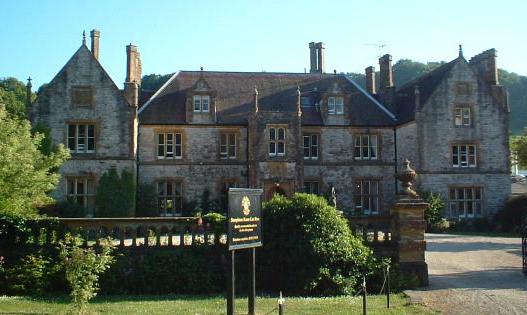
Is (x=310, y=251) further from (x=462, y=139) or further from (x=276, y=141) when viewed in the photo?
(x=462, y=139)

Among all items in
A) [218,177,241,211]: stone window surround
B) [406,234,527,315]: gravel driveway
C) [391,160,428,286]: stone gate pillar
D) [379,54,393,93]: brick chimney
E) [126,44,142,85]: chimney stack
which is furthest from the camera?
[379,54,393,93]: brick chimney

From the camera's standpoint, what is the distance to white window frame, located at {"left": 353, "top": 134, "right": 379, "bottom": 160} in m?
35.4

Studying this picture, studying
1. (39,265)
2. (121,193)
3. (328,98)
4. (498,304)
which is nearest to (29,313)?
(39,265)

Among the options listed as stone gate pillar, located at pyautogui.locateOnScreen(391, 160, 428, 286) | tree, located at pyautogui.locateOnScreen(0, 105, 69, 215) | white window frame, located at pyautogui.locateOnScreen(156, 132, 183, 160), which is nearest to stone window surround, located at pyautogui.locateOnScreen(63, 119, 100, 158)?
white window frame, located at pyautogui.locateOnScreen(156, 132, 183, 160)

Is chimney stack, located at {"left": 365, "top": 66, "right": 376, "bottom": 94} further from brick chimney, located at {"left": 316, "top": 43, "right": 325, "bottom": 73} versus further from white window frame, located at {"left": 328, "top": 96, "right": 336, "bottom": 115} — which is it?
white window frame, located at {"left": 328, "top": 96, "right": 336, "bottom": 115}

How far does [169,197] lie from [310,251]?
2024 cm

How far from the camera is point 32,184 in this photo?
68.2ft

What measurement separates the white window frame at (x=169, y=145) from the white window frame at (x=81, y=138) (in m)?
3.75

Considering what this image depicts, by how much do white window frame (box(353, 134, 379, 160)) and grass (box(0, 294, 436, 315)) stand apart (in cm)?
2230

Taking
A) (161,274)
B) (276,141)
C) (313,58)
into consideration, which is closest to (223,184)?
(276,141)

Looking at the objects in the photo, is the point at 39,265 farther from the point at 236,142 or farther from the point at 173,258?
the point at 236,142

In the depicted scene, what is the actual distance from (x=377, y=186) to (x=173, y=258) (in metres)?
22.7

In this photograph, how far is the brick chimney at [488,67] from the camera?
36.8 m

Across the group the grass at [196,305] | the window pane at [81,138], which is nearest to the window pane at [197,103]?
the window pane at [81,138]
